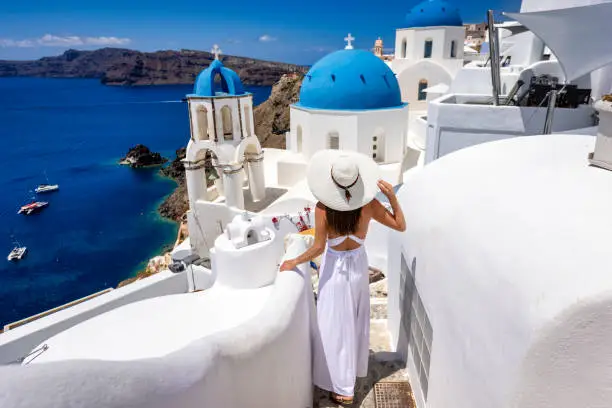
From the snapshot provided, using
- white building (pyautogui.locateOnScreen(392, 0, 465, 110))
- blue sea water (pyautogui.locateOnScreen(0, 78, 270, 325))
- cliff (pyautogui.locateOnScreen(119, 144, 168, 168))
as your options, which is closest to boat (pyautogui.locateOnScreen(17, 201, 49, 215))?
blue sea water (pyautogui.locateOnScreen(0, 78, 270, 325))

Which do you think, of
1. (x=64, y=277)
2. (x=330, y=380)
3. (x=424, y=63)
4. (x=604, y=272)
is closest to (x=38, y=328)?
(x=330, y=380)

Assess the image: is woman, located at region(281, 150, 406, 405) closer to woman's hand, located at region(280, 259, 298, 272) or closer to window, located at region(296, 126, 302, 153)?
woman's hand, located at region(280, 259, 298, 272)

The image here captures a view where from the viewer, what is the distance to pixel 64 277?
2627cm

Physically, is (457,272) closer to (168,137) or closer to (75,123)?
(168,137)

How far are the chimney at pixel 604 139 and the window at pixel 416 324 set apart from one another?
1596 mm

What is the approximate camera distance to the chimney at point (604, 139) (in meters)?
2.45

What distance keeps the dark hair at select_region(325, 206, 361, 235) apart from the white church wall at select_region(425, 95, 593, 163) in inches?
210

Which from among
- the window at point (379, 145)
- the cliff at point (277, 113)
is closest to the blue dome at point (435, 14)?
the window at point (379, 145)

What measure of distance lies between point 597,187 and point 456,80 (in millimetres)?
10930

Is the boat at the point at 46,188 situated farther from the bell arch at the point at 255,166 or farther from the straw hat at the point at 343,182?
the straw hat at the point at 343,182

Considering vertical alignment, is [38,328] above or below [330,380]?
below

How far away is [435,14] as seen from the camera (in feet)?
73.0

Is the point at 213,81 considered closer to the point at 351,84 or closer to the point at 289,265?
the point at 351,84

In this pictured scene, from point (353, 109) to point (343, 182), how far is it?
1107 cm
